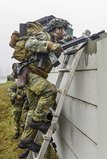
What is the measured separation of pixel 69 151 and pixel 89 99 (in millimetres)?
A: 1371

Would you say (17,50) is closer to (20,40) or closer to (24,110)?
(20,40)

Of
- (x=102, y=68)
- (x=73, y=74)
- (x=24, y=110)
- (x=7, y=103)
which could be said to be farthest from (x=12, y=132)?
(x=102, y=68)

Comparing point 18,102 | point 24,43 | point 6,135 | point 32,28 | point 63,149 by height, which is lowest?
point 6,135

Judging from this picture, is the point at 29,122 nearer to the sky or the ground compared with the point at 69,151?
nearer to the sky

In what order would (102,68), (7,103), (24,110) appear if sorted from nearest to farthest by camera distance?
(102,68)
(24,110)
(7,103)

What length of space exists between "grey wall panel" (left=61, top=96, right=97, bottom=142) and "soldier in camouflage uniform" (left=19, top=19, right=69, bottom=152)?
0.88 ft

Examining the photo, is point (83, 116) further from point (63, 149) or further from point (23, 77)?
point (63, 149)

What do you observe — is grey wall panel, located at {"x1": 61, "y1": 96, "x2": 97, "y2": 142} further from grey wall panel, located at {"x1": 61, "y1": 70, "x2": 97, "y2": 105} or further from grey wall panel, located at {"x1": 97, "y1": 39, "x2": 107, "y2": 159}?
grey wall panel, located at {"x1": 97, "y1": 39, "x2": 107, "y2": 159}

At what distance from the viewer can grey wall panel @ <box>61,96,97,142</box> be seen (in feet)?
10.6

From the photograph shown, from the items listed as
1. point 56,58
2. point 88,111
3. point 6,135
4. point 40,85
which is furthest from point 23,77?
point 6,135

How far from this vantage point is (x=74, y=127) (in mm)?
4145

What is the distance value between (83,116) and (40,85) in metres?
0.74

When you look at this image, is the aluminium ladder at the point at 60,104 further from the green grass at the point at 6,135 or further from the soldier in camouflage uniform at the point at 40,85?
the green grass at the point at 6,135

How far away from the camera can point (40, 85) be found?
418 cm
